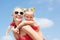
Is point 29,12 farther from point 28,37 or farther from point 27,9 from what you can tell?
point 28,37

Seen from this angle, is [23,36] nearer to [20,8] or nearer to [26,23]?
[26,23]

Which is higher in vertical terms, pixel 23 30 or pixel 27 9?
pixel 27 9

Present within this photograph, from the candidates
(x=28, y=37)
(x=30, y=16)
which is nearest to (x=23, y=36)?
(x=28, y=37)

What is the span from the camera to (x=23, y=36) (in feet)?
15.5

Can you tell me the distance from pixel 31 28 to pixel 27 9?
46 cm

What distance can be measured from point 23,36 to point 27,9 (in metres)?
0.58

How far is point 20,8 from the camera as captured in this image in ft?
16.5

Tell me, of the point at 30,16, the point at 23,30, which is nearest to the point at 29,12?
the point at 30,16

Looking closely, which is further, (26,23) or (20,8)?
(20,8)

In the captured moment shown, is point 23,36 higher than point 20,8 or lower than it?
lower

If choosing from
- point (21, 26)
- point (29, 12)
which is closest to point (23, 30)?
point (21, 26)

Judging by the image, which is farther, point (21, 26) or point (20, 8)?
point (20, 8)

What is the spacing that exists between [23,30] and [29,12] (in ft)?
1.27

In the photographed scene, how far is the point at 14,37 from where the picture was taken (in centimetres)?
495
